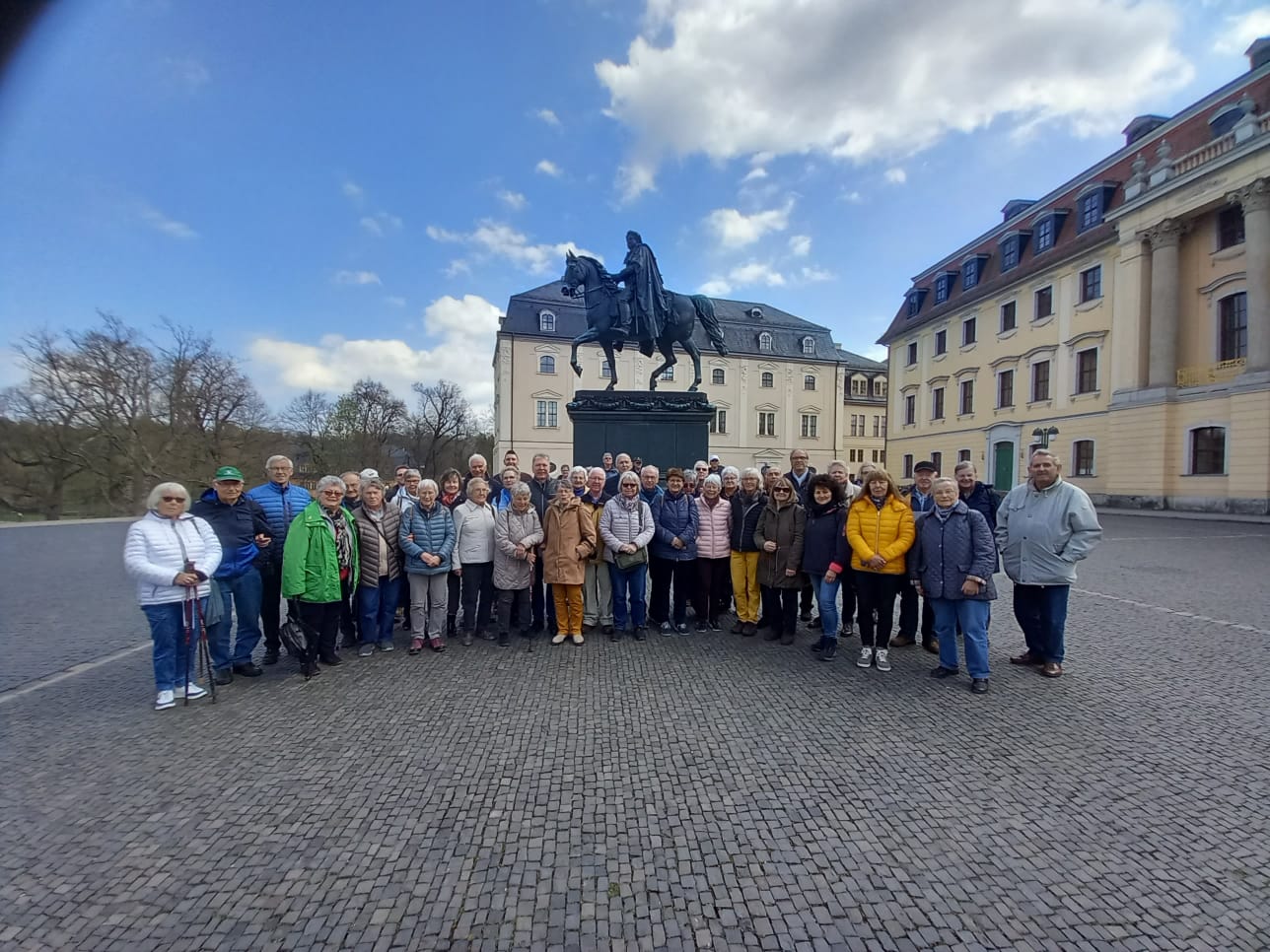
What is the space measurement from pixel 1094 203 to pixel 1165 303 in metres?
7.18

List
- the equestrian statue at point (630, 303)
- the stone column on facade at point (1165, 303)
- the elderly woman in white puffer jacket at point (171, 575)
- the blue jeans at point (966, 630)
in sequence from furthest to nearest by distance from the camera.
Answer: the stone column on facade at point (1165, 303)
the equestrian statue at point (630, 303)
the blue jeans at point (966, 630)
the elderly woman in white puffer jacket at point (171, 575)

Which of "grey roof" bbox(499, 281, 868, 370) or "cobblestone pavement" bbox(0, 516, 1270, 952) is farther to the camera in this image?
"grey roof" bbox(499, 281, 868, 370)

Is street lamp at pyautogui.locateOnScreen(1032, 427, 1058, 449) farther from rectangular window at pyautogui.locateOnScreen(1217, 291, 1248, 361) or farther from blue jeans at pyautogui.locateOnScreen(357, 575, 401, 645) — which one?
blue jeans at pyautogui.locateOnScreen(357, 575, 401, 645)

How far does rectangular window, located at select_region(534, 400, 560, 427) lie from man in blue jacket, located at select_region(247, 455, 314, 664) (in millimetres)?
39325

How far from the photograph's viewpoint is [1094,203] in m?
28.1

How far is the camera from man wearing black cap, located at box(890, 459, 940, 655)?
18.8 feet

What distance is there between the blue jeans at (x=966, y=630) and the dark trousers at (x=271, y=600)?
5.81 m

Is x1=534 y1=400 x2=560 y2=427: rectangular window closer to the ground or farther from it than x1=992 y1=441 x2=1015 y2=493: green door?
farther from it

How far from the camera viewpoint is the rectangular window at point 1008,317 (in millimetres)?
31987

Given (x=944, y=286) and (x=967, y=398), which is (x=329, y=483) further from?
(x=944, y=286)

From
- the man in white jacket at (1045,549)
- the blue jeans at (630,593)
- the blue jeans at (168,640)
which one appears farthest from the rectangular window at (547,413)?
the man in white jacket at (1045,549)

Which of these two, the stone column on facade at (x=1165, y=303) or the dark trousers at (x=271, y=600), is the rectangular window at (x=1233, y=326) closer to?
the stone column on facade at (x=1165, y=303)

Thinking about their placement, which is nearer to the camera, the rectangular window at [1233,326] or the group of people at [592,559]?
the group of people at [592,559]

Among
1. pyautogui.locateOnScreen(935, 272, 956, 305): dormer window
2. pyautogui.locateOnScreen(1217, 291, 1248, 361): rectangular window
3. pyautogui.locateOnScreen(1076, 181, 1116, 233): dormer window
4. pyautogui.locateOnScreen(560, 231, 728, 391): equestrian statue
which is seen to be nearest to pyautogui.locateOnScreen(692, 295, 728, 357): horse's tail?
pyautogui.locateOnScreen(560, 231, 728, 391): equestrian statue
